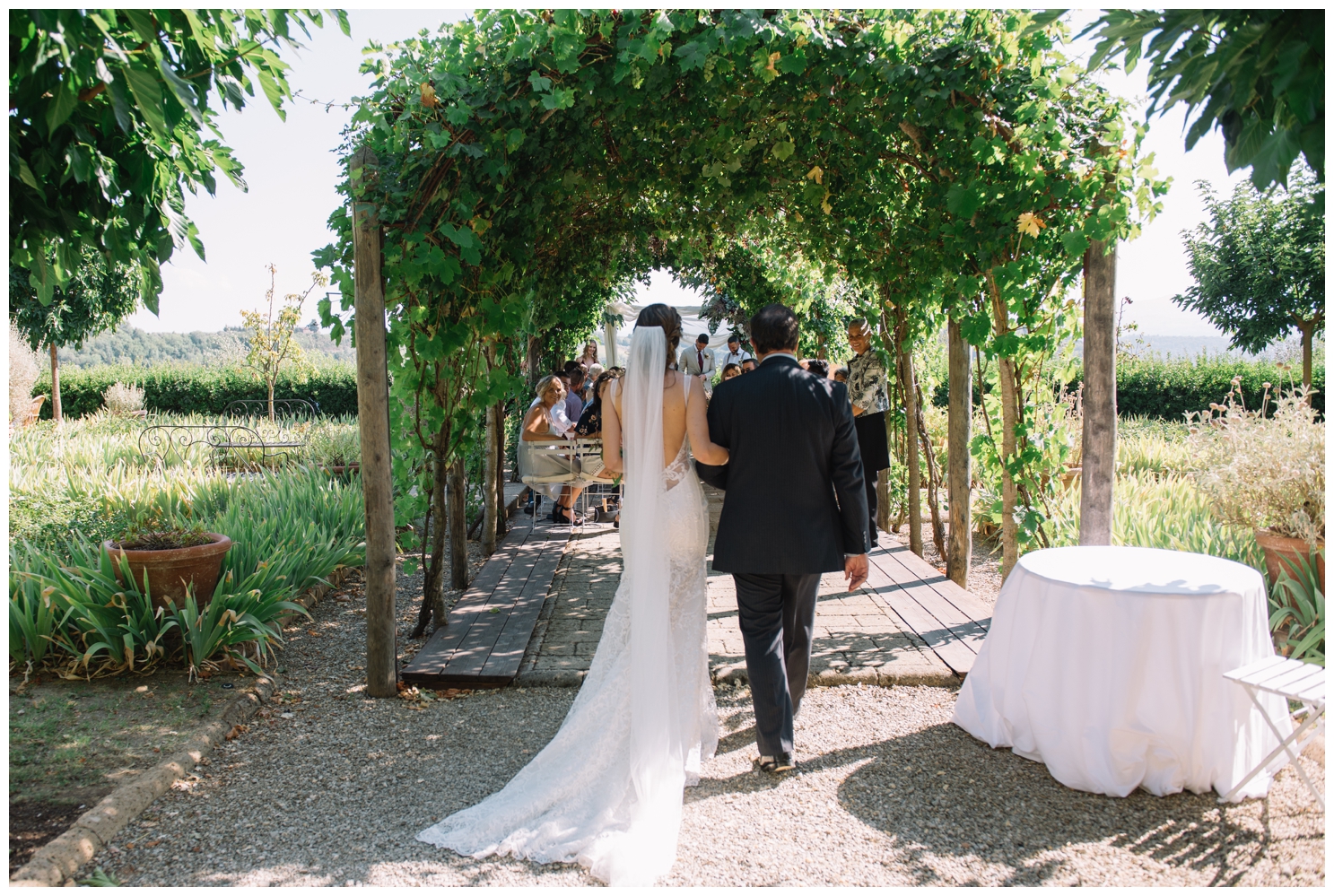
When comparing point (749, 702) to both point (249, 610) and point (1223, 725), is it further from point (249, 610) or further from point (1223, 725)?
point (249, 610)

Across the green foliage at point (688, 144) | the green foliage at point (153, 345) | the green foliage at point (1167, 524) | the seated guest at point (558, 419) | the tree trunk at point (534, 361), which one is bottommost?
the green foliage at point (1167, 524)

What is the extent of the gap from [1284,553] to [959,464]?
2.05 m

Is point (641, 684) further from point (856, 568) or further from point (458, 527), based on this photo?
point (458, 527)

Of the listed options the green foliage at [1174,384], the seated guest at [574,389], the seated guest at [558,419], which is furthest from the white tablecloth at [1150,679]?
the green foliage at [1174,384]

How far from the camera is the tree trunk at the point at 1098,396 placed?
4078 mm

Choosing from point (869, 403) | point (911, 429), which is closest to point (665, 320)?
point (869, 403)

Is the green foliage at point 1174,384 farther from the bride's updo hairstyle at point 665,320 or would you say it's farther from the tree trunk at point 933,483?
the bride's updo hairstyle at point 665,320

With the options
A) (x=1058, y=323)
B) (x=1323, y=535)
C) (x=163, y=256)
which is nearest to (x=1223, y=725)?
(x=1323, y=535)

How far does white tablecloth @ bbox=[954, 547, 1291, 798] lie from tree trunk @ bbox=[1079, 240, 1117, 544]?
108cm

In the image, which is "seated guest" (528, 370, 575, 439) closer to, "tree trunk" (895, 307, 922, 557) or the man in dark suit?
"tree trunk" (895, 307, 922, 557)

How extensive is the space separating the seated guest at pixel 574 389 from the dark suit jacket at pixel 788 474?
20.6 feet

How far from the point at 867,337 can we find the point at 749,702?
3676 mm

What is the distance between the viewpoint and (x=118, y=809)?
110 inches

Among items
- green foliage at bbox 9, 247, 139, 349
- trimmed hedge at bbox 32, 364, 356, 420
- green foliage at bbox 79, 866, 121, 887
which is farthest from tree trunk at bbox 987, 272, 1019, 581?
trimmed hedge at bbox 32, 364, 356, 420
